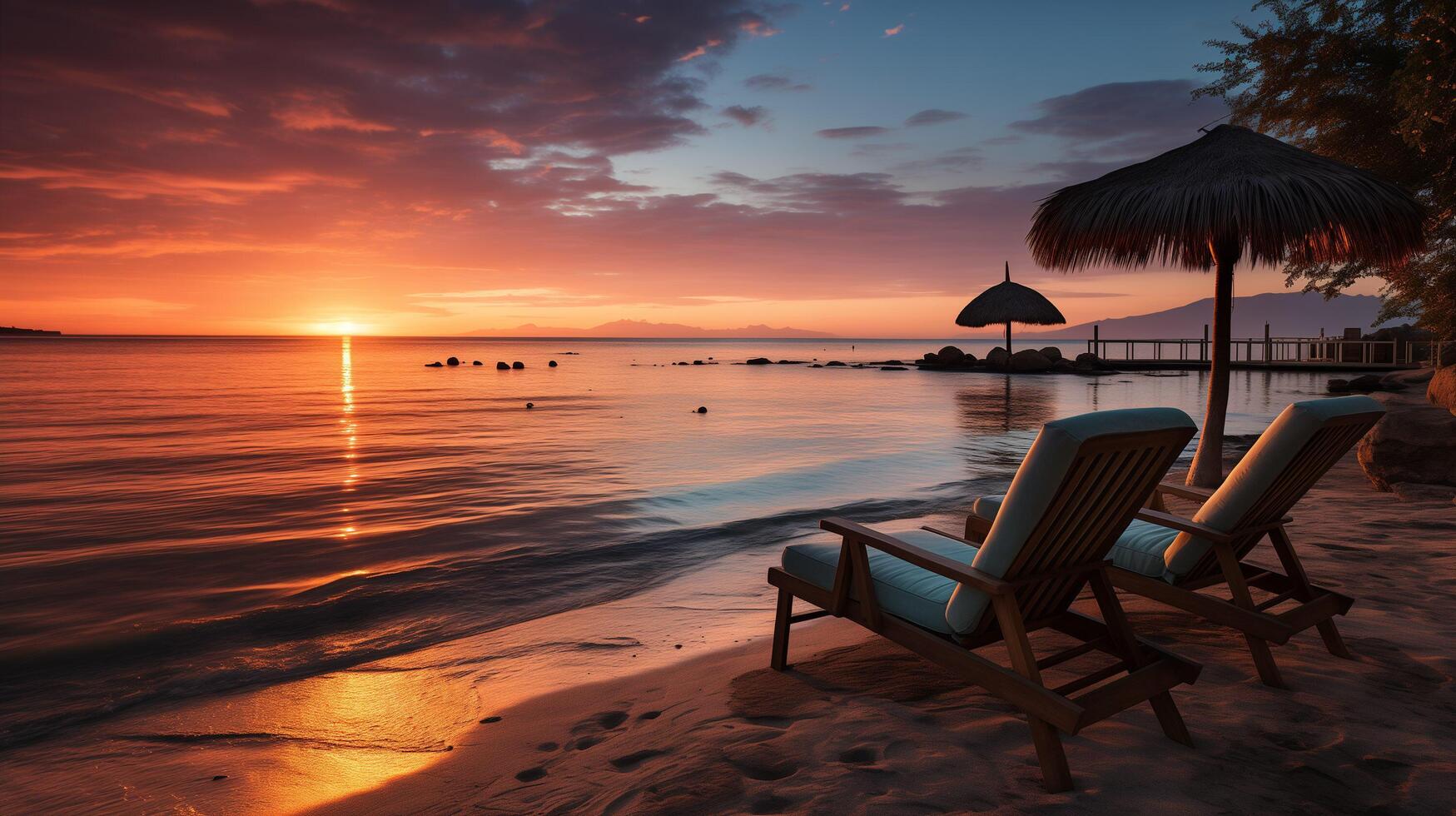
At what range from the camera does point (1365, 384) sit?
21500mm

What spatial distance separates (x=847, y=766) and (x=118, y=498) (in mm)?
10559

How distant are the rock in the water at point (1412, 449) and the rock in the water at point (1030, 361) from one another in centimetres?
3104

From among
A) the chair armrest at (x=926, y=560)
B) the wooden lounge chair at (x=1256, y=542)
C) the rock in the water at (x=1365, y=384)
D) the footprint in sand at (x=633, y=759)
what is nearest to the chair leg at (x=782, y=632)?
the chair armrest at (x=926, y=560)

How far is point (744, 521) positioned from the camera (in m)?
7.95

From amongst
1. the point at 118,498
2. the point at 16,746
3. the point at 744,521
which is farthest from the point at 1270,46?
the point at 118,498

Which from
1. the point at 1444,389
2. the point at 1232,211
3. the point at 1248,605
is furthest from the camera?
the point at 1444,389

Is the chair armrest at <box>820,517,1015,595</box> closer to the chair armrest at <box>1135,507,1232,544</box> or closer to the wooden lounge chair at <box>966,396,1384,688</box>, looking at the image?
the chair armrest at <box>1135,507,1232,544</box>

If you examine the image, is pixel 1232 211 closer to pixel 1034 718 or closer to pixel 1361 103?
pixel 1361 103

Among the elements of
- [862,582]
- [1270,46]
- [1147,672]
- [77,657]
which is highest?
[1270,46]

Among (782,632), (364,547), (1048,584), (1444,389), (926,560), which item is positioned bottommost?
(364,547)

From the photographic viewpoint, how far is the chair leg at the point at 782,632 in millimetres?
3547

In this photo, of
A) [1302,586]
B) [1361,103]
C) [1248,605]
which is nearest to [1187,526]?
[1248,605]

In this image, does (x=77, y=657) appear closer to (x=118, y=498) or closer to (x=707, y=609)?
(x=707, y=609)

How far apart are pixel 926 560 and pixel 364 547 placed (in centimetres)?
596
